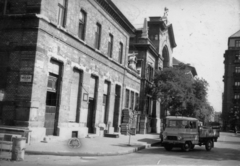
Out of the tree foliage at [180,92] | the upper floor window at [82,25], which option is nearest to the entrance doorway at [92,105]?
the upper floor window at [82,25]

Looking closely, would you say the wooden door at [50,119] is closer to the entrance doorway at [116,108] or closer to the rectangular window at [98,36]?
the rectangular window at [98,36]

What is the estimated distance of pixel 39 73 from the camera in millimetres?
14078

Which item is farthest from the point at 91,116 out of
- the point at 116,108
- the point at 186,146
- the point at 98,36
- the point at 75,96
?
the point at 186,146

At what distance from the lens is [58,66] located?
16266 millimetres

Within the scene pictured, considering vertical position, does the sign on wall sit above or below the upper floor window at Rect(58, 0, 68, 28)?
below

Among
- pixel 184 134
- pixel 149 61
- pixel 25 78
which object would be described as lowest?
pixel 184 134

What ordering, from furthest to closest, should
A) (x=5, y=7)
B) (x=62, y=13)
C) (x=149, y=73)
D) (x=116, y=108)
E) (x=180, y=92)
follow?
1. (x=149, y=73)
2. (x=180, y=92)
3. (x=116, y=108)
4. (x=62, y=13)
5. (x=5, y=7)

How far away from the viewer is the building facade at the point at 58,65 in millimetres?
13766

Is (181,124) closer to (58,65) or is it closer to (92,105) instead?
(92,105)

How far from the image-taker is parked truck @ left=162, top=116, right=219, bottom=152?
54.4 feet

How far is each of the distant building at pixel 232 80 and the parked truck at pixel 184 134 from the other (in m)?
72.4

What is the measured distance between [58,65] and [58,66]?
6cm

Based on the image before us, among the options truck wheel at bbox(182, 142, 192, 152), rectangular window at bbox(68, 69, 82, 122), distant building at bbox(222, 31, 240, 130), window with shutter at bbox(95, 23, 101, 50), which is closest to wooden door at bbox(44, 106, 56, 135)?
rectangular window at bbox(68, 69, 82, 122)

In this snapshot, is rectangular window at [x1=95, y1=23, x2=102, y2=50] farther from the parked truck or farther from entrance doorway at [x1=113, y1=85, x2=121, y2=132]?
the parked truck
